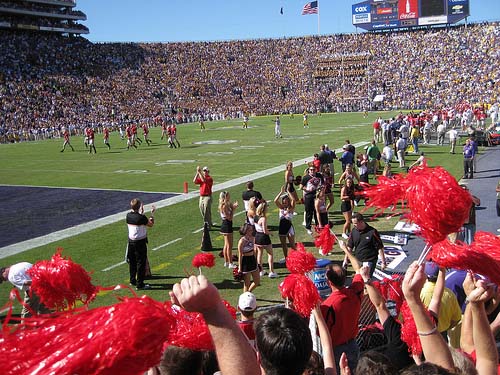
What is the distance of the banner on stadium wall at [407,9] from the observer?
71.8 metres

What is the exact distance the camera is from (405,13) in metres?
72.4

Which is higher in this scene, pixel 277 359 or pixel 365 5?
pixel 365 5

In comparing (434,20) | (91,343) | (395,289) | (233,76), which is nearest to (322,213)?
(395,289)

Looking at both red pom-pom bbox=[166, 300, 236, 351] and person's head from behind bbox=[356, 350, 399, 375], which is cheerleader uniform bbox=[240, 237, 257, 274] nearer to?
Answer: red pom-pom bbox=[166, 300, 236, 351]

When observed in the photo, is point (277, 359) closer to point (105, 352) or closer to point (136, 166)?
point (105, 352)

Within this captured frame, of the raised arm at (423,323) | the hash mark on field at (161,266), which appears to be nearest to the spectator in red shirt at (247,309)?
the raised arm at (423,323)

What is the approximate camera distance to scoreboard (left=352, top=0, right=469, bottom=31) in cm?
6988

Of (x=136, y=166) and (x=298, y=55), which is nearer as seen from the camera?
(x=136, y=166)

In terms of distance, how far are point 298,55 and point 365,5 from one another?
12219 mm

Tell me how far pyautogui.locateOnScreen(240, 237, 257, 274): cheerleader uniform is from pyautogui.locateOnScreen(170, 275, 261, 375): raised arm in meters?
6.36

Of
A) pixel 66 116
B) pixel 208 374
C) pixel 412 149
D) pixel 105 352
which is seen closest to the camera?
pixel 105 352

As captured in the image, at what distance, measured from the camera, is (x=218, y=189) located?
16.8m

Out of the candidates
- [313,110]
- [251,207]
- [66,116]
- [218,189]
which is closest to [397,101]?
[313,110]

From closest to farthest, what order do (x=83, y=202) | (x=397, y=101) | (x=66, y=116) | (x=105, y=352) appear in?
(x=105, y=352)
(x=83, y=202)
(x=66, y=116)
(x=397, y=101)
